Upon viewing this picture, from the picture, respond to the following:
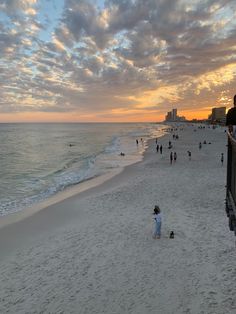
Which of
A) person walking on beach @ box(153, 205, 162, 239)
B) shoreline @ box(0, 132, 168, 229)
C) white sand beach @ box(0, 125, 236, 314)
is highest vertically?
person walking on beach @ box(153, 205, 162, 239)

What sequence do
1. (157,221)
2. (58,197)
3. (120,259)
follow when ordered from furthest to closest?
1. (58,197)
2. (157,221)
3. (120,259)

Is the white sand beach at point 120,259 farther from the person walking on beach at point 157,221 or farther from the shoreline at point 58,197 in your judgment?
the shoreline at point 58,197

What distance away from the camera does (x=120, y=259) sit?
11.8 m

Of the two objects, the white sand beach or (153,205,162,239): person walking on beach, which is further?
(153,205,162,239): person walking on beach

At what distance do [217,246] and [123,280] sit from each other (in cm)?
434

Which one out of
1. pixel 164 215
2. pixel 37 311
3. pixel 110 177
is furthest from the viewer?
pixel 110 177

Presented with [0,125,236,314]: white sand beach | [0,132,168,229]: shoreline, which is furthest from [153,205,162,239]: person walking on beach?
[0,132,168,229]: shoreline

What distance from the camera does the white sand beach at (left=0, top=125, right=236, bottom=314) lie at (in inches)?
361

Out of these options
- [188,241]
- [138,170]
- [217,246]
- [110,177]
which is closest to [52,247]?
[188,241]

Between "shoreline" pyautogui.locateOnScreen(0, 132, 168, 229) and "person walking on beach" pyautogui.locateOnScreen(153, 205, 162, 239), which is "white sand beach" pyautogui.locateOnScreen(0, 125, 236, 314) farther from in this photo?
"shoreline" pyautogui.locateOnScreen(0, 132, 168, 229)

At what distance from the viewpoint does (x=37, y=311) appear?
893 centimetres

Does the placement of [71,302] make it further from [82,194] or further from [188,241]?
[82,194]

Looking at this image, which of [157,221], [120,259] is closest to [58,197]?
[157,221]

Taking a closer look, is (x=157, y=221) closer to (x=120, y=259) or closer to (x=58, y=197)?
(x=120, y=259)
